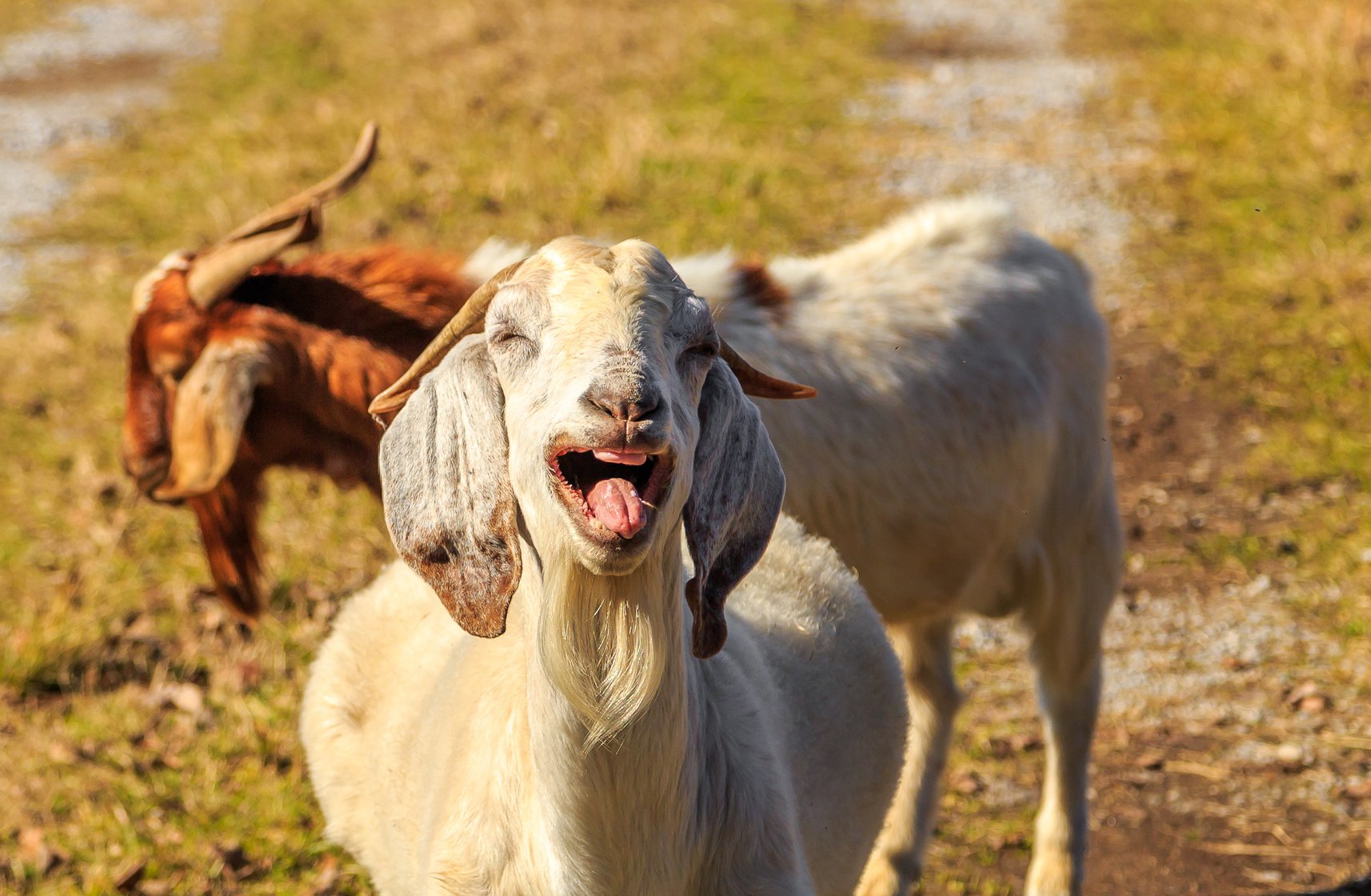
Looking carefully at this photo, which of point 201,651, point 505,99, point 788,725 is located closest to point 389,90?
point 505,99

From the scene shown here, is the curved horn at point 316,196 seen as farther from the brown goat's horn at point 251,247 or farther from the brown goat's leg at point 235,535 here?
the brown goat's leg at point 235,535

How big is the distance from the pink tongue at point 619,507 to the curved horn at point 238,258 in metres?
2.69

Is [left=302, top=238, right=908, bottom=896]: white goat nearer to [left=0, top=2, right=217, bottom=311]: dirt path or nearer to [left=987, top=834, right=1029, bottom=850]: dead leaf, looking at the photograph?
[left=987, top=834, right=1029, bottom=850]: dead leaf

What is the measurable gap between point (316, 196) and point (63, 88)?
31.2 ft

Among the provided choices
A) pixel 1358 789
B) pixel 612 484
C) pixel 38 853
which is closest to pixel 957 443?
pixel 1358 789

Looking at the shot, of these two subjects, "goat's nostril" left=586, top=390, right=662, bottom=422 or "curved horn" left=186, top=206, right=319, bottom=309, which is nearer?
"goat's nostril" left=586, top=390, right=662, bottom=422

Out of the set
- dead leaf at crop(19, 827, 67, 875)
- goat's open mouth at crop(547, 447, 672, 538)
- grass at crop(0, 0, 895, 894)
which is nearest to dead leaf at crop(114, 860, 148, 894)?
grass at crop(0, 0, 895, 894)

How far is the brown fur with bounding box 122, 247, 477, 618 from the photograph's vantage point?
4555 mm

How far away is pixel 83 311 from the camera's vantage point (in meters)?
8.89

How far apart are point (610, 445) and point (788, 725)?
1.23 m

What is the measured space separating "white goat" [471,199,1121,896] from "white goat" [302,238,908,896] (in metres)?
1.44

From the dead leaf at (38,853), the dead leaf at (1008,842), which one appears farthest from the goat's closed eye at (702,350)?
the dead leaf at (38,853)

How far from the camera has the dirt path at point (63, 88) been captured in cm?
1068

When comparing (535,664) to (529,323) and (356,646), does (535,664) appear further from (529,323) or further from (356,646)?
(356,646)
